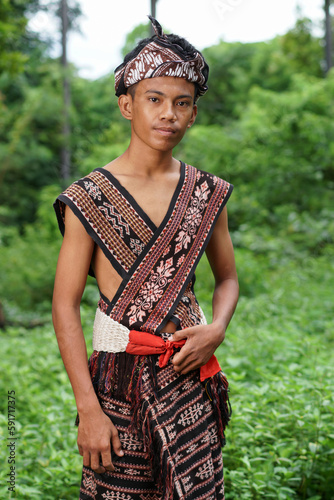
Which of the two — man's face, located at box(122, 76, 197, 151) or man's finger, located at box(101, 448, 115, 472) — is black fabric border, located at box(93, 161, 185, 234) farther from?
man's finger, located at box(101, 448, 115, 472)

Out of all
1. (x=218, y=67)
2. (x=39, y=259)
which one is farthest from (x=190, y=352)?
(x=218, y=67)

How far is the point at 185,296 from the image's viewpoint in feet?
5.97

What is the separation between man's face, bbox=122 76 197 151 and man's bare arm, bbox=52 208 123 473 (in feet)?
1.16

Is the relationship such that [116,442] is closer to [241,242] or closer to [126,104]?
[126,104]

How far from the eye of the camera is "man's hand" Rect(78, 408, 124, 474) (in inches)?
64.1

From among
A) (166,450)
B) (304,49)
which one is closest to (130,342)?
(166,450)

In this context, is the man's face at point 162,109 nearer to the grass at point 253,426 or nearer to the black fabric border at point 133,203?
the black fabric border at point 133,203

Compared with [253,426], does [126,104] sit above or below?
above

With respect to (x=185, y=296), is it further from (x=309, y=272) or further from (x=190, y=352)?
(x=309, y=272)

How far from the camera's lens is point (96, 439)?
1.62 m

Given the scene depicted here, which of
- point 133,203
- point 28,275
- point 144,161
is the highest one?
point 28,275

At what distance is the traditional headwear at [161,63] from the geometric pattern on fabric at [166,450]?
0.90 m

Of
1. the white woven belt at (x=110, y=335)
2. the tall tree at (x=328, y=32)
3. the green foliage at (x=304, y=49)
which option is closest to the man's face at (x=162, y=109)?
the white woven belt at (x=110, y=335)

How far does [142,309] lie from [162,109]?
24.0 inches
